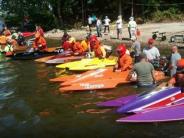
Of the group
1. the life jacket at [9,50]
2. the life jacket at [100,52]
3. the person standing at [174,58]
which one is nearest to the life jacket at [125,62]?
the person standing at [174,58]

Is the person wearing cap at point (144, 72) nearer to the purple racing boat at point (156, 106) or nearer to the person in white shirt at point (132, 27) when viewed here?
the purple racing boat at point (156, 106)

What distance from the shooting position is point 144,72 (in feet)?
51.5

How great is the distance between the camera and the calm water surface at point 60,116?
12298 mm

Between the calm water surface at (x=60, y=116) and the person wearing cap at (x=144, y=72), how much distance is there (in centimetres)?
53

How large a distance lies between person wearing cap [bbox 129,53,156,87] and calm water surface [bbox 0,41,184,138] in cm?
53

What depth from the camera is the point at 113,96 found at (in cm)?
1656

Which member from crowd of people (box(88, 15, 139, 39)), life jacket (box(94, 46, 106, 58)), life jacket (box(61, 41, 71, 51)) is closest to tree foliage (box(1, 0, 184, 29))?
crowd of people (box(88, 15, 139, 39))

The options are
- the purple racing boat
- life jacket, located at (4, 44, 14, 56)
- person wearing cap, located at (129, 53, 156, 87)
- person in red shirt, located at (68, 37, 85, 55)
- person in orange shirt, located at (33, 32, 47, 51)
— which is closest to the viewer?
the purple racing boat

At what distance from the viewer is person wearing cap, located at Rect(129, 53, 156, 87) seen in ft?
51.0

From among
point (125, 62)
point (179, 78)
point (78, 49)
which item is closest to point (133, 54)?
point (125, 62)

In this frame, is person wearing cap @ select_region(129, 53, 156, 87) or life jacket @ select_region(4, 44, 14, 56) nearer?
person wearing cap @ select_region(129, 53, 156, 87)

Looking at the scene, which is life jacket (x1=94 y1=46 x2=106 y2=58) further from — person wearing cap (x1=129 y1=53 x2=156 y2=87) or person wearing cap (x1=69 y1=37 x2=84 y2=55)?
person wearing cap (x1=129 y1=53 x2=156 y2=87)

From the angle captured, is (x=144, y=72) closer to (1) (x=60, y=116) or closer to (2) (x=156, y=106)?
(2) (x=156, y=106)

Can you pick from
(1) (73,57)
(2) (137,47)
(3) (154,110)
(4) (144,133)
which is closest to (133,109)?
→ (3) (154,110)
